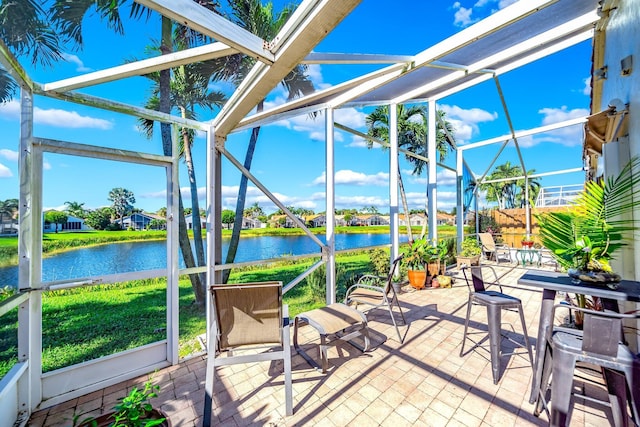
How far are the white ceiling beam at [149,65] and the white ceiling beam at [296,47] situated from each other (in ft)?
0.94

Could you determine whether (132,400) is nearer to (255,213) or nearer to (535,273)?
(535,273)

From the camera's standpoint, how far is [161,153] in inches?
112

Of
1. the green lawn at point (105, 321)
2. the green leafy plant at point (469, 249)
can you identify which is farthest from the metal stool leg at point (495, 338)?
the green leafy plant at point (469, 249)

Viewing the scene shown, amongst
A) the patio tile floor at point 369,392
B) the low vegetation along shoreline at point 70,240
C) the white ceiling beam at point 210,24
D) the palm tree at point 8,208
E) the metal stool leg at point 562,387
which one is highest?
the white ceiling beam at point 210,24

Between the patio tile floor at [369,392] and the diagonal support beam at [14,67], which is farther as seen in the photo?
the patio tile floor at [369,392]

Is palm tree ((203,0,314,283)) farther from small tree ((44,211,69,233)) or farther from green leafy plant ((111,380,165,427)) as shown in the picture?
green leafy plant ((111,380,165,427))

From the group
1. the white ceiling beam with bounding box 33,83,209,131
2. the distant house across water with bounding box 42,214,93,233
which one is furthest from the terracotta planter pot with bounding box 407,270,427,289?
the distant house across water with bounding box 42,214,93,233

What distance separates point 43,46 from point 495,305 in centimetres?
473

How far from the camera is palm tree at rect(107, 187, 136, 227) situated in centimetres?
266

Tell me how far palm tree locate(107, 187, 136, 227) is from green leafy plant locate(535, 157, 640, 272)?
4.09 m

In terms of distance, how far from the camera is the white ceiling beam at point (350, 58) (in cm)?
202

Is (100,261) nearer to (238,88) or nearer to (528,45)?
(238,88)

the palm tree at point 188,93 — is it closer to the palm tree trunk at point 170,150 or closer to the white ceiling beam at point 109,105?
the palm tree trunk at point 170,150

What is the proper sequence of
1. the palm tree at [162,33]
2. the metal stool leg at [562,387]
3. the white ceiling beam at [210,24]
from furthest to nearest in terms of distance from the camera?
the palm tree at [162,33], the metal stool leg at [562,387], the white ceiling beam at [210,24]
